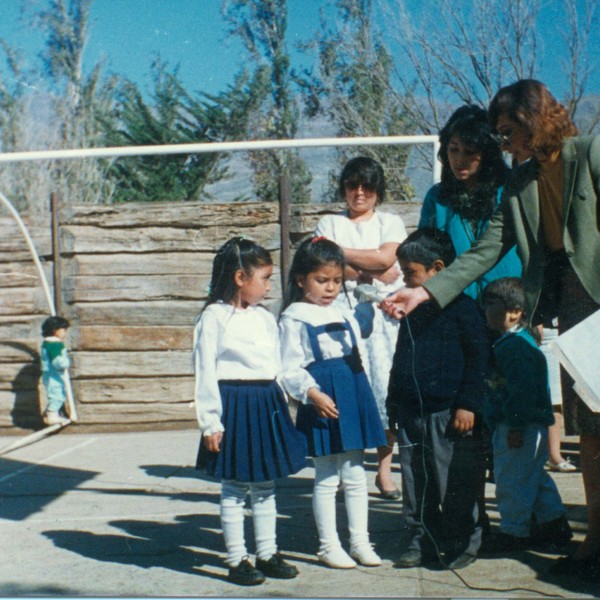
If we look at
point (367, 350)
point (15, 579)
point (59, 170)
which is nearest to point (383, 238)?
point (367, 350)

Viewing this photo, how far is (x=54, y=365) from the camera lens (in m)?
6.23

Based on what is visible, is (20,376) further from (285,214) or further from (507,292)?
(507,292)

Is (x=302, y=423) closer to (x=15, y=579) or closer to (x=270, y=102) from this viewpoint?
(x=15, y=579)

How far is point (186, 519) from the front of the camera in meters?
3.95

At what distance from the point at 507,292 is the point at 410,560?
37.1 inches

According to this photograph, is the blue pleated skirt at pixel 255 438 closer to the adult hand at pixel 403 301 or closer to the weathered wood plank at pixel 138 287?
the adult hand at pixel 403 301

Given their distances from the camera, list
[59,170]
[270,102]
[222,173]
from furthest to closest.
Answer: [59,170], [222,173], [270,102]

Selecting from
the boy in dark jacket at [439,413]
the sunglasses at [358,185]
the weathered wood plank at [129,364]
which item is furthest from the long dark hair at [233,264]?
the weathered wood plank at [129,364]

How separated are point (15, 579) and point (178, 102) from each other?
87.5 inches

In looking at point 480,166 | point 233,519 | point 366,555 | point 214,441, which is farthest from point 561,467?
point 214,441

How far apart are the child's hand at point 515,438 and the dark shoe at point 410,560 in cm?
48

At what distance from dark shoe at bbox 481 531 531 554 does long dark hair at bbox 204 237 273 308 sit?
1203 mm

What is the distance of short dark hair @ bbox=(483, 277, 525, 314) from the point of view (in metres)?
3.22

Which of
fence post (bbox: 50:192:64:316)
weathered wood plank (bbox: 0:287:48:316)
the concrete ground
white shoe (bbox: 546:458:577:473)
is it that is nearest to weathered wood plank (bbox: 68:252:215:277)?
fence post (bbox: 50:192:64:316)
